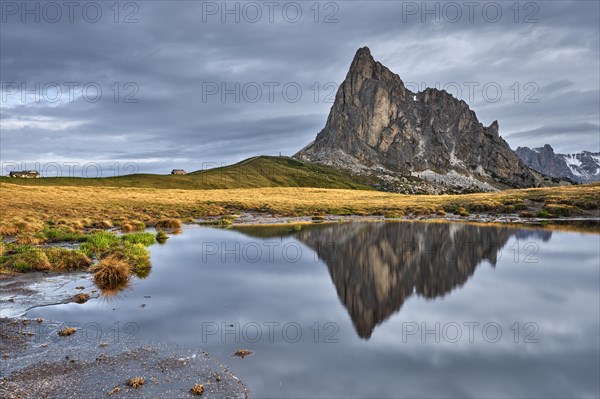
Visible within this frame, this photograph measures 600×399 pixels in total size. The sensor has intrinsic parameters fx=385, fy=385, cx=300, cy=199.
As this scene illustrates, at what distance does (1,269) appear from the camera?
2200cm

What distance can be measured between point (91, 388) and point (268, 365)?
4441 millimetres

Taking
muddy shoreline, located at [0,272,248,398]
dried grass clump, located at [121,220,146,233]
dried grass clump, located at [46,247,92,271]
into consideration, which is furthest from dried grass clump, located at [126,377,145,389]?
dried grass clump, located at [121,220,146,233]

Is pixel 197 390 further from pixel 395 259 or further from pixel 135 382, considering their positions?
pixel 395 259

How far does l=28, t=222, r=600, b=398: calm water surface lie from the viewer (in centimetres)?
1019

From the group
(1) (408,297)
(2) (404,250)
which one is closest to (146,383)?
(1) (408,297)

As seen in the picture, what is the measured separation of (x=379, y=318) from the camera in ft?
49.2

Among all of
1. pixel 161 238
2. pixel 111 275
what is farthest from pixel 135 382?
pixel 161 238

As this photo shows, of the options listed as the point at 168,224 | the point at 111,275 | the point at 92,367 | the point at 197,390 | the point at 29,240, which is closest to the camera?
the point at 197,390

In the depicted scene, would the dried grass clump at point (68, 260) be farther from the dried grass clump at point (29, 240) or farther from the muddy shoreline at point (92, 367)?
the muddy shoreline at point (92, 367)

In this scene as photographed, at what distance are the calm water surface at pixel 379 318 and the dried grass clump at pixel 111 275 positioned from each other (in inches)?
38.0

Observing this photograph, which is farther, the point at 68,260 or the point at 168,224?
the point at 168,224

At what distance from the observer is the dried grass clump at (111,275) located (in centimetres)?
1987

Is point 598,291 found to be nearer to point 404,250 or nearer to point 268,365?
point 404,250

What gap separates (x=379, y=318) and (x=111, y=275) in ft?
45.8
